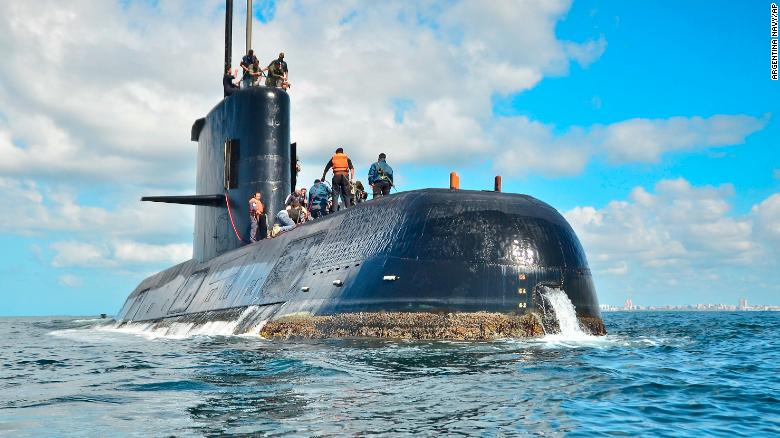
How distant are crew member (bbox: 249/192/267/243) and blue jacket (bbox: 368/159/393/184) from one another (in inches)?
142

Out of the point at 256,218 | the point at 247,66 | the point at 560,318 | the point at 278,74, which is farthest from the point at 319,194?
the point at 560,318

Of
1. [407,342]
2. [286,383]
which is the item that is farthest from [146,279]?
[286,383]

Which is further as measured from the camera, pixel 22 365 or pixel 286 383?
pixel 22 365

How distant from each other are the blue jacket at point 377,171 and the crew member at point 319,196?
1981 millimetres

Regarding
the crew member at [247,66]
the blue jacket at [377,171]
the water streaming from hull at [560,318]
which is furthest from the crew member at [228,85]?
the water streaming from hull at [560,318]

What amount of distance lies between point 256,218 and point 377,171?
4123 mm

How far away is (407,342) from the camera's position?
437 inches

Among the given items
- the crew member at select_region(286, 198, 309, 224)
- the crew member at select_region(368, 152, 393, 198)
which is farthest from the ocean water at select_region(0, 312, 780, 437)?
the crew member at select_region(286, 198, 309, 224)

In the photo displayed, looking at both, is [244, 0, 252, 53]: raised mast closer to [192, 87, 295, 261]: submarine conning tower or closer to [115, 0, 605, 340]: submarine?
[192, 87, 295, 261]: submarine conning tower

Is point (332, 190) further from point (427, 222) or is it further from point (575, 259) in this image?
point (575, 259)

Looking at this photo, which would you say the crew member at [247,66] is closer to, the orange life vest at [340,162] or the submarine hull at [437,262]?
the orange life vest at [340,162]

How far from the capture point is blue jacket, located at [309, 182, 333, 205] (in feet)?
59.8

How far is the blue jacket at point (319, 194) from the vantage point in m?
18.2

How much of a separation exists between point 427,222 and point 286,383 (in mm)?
5540
